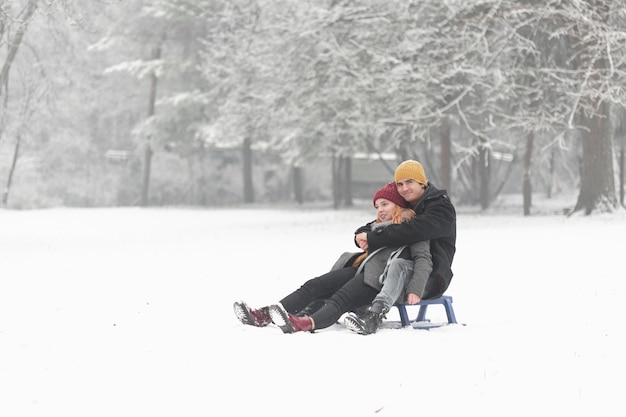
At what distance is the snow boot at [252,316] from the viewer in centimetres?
663

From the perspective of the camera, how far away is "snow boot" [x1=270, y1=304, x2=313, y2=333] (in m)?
6.26

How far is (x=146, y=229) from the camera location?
71.6 ft

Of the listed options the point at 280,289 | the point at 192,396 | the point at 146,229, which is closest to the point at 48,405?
the point at 192,396

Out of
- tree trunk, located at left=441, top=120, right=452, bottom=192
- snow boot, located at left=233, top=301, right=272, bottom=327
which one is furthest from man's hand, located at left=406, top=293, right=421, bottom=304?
tree trunk, located at left=441, top=120, right=452, bottom=192

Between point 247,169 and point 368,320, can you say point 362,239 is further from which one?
point 247,169

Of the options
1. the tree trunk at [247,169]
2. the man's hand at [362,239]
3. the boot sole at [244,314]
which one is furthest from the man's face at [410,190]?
the tree trunk at [247,169]

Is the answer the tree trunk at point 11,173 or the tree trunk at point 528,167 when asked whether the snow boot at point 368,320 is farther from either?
the tree trunk at point 11,173

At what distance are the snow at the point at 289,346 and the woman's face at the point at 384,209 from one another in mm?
1016

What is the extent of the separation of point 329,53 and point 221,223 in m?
7.20

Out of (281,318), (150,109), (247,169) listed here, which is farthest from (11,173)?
(281,318)

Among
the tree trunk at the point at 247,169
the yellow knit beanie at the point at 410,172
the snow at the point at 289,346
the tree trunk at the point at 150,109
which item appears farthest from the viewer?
the tree trunk at the point at 247,169

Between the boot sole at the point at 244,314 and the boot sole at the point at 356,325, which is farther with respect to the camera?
the boot sole at the point at 244,314

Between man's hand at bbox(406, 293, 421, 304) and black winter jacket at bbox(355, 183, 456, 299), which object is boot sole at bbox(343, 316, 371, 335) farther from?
black winter jacket at bbox(355, 183, 456, 299)

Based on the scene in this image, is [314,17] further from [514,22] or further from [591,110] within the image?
[591,110]
